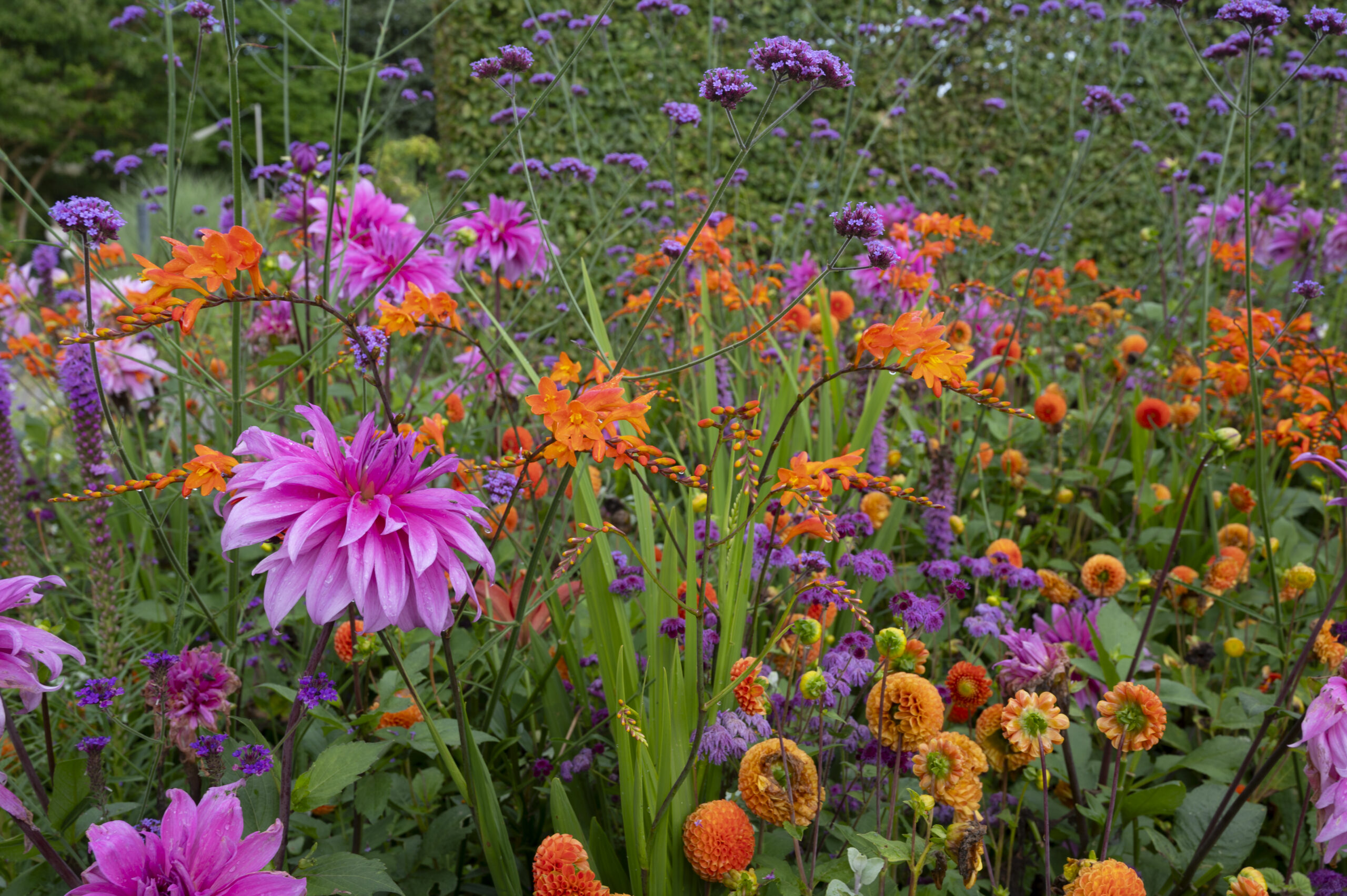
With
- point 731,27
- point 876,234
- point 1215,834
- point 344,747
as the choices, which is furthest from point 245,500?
point 731,27

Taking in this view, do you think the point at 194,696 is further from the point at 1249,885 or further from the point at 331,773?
the point at 1249,885

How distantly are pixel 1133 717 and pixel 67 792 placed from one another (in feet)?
4.23

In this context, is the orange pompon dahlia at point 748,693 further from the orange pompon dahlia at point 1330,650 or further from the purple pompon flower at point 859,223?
the orange pompon dahlia at point 1330,650

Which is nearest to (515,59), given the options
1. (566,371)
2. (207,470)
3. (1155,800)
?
(566,371)

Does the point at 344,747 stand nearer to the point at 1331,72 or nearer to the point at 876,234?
the point at 876,234

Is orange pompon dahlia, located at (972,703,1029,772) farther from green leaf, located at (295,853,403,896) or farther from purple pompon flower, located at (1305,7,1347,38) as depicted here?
purple pompon flower, located at (1305,7,1347,38)

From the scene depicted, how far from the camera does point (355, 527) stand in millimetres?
736

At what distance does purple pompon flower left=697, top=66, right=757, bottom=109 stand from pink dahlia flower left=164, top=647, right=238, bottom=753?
0.92 m

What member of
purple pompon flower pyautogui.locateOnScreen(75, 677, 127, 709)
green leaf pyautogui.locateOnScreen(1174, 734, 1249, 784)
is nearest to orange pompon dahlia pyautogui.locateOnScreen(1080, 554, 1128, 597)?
green leaf pyautogui.locateOnScreen(1174, 734, 1249, 784)

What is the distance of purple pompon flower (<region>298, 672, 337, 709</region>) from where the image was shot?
2.95 feet

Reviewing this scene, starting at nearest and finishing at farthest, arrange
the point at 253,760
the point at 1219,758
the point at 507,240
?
the point at 253,760 < the point at 1219,758 < the point at 507,240

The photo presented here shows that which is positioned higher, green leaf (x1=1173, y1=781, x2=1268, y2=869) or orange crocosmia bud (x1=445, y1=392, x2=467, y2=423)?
orange crocosmia bud (x1=445, y1=392, x2=467, y2=423)

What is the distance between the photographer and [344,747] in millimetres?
1029

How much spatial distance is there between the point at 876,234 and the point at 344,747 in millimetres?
913
